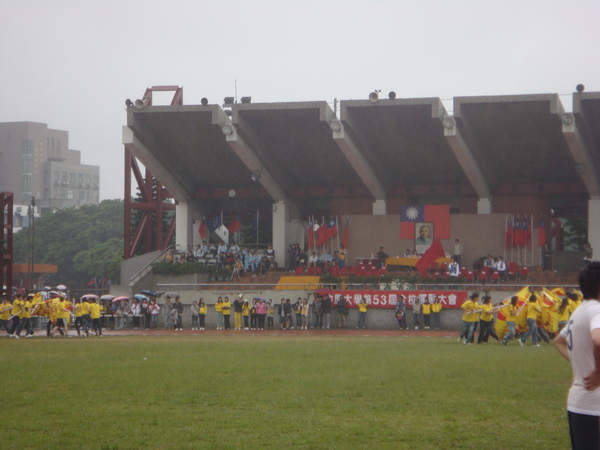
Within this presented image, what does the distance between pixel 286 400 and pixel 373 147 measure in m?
36.2

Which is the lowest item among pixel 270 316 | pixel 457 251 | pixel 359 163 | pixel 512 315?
pixel 270 316

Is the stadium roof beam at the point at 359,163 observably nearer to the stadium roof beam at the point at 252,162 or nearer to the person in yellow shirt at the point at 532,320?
the stadium roof beam at the point at 252,162

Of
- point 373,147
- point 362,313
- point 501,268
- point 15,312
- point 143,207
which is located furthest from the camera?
point 143,207

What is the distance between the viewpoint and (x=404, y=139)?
1852 inches

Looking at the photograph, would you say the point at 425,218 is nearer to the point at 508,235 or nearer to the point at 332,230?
the point at 508,235

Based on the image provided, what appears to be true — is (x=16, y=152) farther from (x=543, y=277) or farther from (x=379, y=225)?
(x=543, y=277)

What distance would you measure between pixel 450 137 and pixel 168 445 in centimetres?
3557

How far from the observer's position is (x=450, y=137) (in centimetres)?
4356

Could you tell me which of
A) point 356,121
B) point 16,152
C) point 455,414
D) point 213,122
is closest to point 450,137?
point 356,121

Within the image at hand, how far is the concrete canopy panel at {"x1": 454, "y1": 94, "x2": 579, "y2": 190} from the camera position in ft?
140

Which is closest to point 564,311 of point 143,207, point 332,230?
point 332,230

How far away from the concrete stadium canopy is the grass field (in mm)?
23586

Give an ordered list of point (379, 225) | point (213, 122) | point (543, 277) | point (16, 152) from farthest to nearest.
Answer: point (16, 152) < point (379, 225) < point (213, 122) < point (543, 277)

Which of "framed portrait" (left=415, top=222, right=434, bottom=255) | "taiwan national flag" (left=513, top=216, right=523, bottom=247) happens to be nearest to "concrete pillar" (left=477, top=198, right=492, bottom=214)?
"taiwan national flag" (left=513, top=216, right=523, bottom=247)
